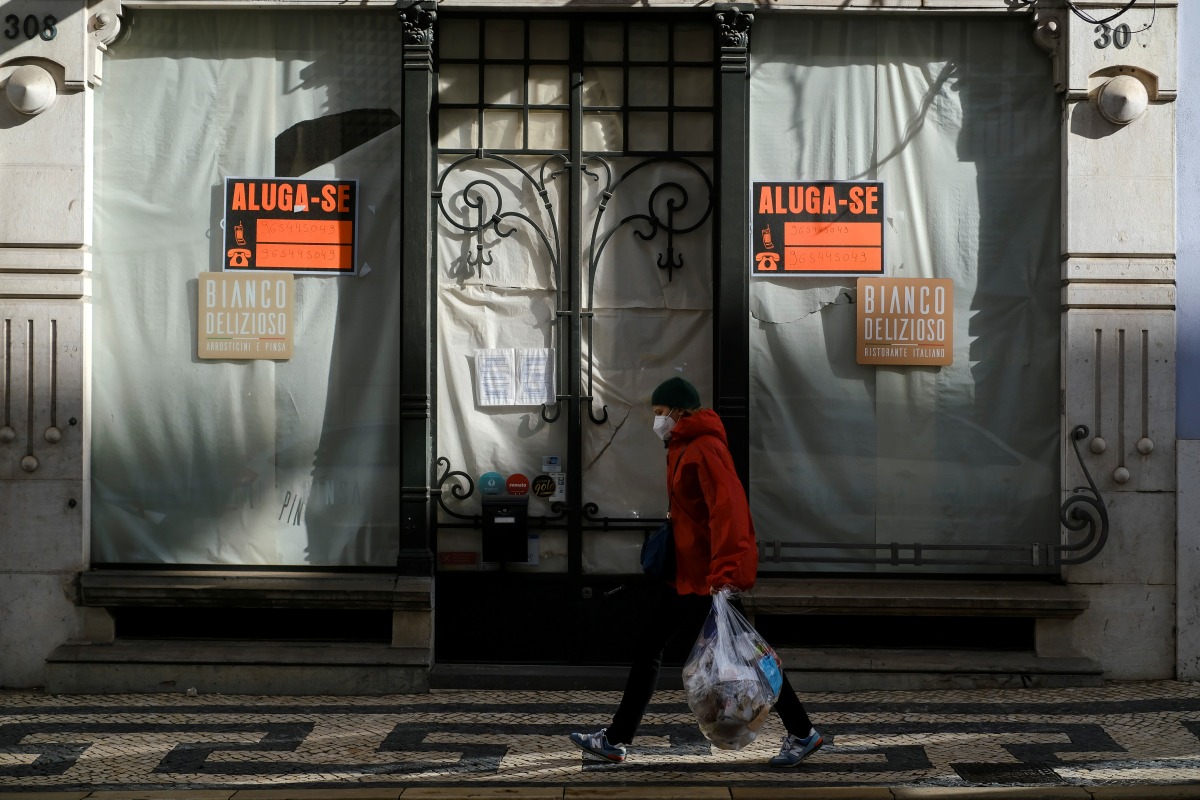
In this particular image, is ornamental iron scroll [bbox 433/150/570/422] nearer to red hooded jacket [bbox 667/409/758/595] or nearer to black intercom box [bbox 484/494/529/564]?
black intercom box [bbox 484/494/529/564]

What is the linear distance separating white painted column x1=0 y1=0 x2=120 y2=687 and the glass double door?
220cm

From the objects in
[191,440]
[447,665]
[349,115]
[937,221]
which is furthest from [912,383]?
[191,440]

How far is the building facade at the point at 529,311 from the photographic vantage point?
7.71 metres

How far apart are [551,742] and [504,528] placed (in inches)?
63.3

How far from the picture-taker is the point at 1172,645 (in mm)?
7586

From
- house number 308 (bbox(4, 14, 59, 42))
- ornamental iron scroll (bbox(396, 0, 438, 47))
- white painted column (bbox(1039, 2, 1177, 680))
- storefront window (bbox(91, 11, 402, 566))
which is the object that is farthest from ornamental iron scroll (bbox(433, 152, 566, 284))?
white painted column (bbox(1039, 2, 1177, 680))

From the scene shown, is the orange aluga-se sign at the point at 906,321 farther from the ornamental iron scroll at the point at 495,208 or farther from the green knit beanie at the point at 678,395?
the green knit beanie at the point at 678,395

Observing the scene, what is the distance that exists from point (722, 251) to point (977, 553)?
2.47 metres

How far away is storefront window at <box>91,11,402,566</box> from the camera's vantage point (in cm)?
786

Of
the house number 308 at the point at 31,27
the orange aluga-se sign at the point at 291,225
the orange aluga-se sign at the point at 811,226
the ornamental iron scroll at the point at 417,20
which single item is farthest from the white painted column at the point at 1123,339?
the house number 308 at the point at 31,27

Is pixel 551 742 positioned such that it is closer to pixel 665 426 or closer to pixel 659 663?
pixel 659 663

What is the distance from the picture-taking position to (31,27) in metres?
7.65

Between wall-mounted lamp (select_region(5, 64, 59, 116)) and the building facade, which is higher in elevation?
wall-mounted lamp (select_region(5, 64, 59, 116))

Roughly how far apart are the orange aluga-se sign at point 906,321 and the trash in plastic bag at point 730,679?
2.69m
